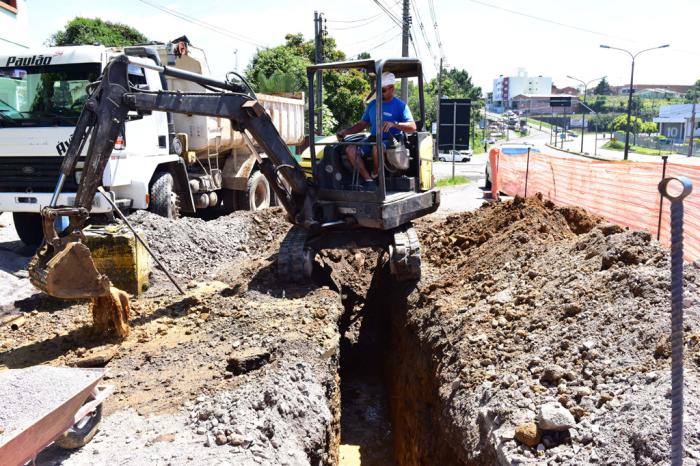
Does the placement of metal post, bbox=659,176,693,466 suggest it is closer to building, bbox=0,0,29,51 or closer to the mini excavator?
the mini excavator

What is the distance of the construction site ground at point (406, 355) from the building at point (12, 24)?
12046mm

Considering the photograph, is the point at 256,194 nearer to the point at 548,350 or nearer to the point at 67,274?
the point at 67,274

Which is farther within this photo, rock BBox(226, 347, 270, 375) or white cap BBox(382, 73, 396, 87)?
white cap BBox(382, 73, 396, 87)

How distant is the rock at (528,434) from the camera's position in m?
4.18

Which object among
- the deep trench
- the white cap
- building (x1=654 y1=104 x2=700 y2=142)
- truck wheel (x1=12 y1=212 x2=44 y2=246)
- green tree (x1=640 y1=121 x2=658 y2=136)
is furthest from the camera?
green tree (x1=640 y1=121 x2=658 y2=136)

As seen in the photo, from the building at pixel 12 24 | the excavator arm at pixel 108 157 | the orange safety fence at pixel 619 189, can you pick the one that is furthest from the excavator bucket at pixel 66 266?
the building at pixel 12 24

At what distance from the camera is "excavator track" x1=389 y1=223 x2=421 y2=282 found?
786cm

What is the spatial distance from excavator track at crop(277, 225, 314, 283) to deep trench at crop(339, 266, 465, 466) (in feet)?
3.94

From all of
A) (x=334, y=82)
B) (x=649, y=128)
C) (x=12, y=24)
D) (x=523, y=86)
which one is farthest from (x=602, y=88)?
(x=12, y=24)

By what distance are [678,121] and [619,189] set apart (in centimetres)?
7620

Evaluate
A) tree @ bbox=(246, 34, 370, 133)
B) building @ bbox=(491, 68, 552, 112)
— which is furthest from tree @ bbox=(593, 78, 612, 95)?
tree @ bbox=(246, 34, 370, 133)

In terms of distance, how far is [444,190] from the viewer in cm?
2255

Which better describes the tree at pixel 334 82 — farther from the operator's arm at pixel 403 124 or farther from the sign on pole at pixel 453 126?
the operator's arm at pixel 403 124

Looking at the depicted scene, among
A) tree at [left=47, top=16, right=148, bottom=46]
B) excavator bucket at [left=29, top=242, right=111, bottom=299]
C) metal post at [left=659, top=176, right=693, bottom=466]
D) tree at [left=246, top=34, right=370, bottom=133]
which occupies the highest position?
tree at [left=47, top=16, right=148, bottom=46]
